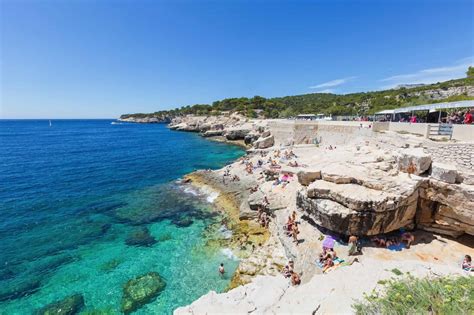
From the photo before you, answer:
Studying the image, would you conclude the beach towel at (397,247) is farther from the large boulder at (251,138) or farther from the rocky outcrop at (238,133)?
the rocky outcrop at (238,133)

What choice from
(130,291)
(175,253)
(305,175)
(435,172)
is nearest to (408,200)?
(435,172)

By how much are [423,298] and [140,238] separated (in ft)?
48.8

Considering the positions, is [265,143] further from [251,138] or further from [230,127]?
[230,127]

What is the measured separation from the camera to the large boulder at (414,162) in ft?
39.4

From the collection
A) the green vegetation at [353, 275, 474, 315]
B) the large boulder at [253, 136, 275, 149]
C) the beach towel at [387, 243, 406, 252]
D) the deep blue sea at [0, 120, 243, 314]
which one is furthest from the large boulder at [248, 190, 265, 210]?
the large boulder at [253, 136, 275, 149]

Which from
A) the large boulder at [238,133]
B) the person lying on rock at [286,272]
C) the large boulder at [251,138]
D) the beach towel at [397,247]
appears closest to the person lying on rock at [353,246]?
the beach towel at [397,247]

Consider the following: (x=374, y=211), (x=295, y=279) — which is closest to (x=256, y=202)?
(x=295, y=279)

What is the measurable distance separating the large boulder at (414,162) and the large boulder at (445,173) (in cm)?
43

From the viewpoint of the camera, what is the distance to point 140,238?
1519 centimetres

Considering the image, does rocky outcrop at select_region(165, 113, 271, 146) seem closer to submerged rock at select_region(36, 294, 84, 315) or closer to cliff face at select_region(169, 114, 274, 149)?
cliff face at select_region(169, 114, 274, 149)

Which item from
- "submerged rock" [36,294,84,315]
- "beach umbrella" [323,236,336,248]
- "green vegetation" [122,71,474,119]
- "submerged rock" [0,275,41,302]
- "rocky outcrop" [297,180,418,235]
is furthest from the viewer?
"green vegetation" [122,71,474,119]

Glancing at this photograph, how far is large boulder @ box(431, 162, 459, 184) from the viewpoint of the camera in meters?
11.2

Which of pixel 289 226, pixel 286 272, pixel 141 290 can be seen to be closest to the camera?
pixel 286 272

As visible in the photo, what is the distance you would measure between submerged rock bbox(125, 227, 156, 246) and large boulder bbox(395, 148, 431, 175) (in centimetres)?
1565
